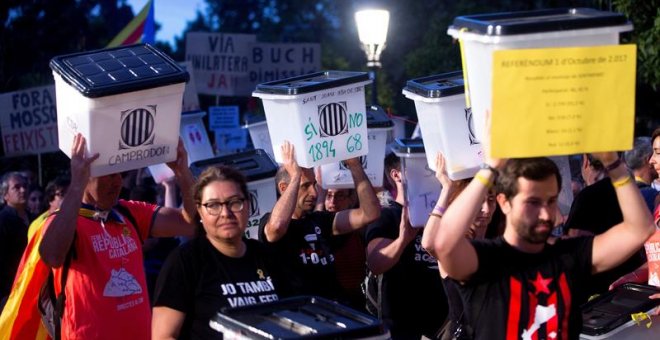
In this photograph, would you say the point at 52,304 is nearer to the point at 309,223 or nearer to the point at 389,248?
the point at 309,223

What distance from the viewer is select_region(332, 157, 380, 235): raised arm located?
21.6ft

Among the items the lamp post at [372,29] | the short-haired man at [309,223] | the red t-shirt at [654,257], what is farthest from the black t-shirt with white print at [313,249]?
the lamp post at [372,29]

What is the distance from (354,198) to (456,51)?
58.5 feet

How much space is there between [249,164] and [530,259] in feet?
11.8

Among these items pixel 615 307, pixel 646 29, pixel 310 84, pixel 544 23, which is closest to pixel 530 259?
pixel 544 23

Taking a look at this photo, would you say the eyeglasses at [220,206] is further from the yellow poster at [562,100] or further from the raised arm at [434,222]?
the yellow poster at [562,100]

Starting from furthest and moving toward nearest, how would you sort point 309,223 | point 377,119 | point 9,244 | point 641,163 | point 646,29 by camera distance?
point 646,29 → point 9,244 → point 377,119 → point 641,163 → point 309,223

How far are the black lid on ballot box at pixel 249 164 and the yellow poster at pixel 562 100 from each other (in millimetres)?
3573

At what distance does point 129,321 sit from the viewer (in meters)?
5.44

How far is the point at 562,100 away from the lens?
4.08 meters

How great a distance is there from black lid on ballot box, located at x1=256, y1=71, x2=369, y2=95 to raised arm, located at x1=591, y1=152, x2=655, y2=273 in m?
2.48

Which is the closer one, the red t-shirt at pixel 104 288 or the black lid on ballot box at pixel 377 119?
the red t-shirt at pixel 104 288

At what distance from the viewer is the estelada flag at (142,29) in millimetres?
18891

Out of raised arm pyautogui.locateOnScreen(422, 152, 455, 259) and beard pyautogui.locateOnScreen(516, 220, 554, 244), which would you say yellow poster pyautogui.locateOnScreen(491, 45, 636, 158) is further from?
raised arm pyautogui.locateOnScreen(422, 152, 455, 259)
